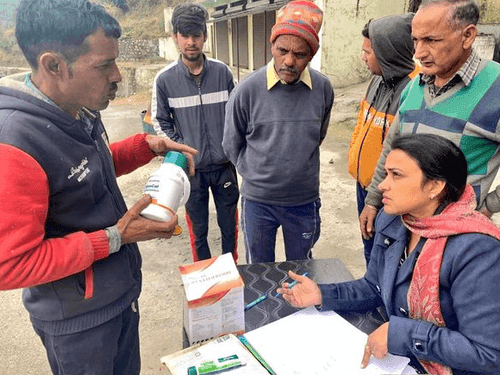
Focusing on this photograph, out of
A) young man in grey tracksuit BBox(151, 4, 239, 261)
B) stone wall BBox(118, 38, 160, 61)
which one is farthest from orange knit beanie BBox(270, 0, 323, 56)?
stone wall BBox(118, 38, 160, 61)

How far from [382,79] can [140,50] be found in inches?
1147

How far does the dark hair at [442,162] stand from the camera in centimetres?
144

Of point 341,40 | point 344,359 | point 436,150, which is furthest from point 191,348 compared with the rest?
point 341,40

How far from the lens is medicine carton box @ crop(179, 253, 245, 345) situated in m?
1.37

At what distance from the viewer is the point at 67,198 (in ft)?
4.38

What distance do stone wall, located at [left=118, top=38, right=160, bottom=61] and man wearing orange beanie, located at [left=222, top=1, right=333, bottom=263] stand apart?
93.6 ft

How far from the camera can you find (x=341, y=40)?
1021 centimetres

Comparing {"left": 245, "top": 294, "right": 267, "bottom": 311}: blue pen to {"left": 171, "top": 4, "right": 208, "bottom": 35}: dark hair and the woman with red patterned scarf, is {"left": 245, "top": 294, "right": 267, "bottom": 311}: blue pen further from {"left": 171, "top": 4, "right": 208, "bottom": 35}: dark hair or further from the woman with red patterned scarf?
{"left": 171, "top": 4, "right": 208, "bottom": 35}: dark hair

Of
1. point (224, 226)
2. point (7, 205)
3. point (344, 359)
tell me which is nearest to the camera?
point (7, 205)

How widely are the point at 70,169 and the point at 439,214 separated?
4.44ft

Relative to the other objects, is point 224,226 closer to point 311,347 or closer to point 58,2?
point 311,347

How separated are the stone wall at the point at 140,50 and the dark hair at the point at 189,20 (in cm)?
2744

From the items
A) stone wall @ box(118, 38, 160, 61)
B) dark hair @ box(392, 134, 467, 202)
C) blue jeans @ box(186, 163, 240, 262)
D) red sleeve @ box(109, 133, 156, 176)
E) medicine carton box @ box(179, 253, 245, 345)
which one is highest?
dark hair @ box(392, 134, 467, 202)

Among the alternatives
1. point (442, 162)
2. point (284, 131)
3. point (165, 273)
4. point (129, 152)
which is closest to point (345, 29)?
point (165, 273)
